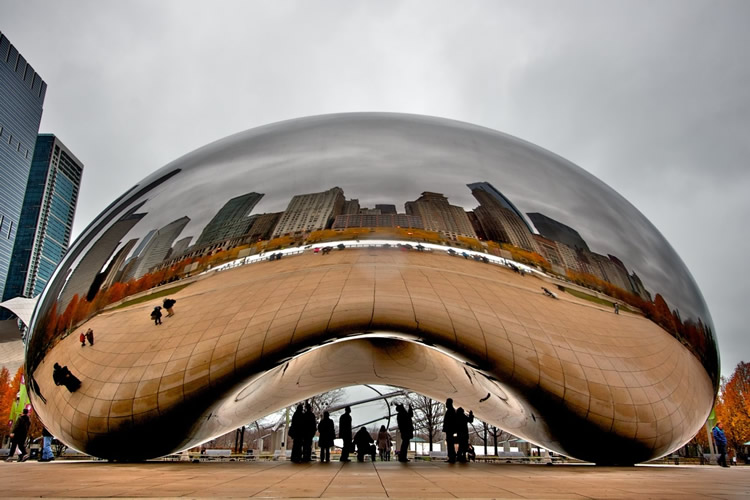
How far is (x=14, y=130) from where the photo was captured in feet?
463

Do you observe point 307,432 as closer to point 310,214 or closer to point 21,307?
point 310,214

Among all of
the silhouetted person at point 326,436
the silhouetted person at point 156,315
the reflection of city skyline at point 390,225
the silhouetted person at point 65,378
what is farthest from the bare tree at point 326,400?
the reflection of city skyline at point 390,225

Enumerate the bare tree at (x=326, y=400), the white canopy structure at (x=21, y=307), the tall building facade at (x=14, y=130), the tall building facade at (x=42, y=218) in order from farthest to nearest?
the tall building facade at (x=42, y=218) → the tall building facade at (x=14, y=130) → the white canopy structure at (x=21, y=307) → the bare tree at (x=326, y=400)

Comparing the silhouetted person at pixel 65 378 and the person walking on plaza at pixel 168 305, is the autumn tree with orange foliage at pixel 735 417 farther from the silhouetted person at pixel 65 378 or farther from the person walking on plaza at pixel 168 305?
the silhouetted person at pixel 65 378

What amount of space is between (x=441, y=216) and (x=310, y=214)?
1.70m

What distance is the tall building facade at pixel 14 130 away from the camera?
134250 millimetres

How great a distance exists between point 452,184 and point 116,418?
5783 mm

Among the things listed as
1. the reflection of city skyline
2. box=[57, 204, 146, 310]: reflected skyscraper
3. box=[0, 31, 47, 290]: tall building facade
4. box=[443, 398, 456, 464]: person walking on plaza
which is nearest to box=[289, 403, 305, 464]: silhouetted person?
box=[443, 398, 456, 464]: person walking on plaza

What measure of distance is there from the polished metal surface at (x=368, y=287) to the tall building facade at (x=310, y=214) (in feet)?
0.08

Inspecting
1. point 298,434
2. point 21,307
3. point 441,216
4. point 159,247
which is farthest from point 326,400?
point 441,216

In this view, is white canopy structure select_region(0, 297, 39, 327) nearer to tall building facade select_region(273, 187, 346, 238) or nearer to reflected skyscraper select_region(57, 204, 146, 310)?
reflected skyscraper select_region(57, 204, 146, 310)

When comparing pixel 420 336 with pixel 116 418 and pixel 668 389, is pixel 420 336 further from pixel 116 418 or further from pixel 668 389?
pixel 116 418

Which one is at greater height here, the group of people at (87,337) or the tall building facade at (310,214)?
the tall building facade at (310,214)

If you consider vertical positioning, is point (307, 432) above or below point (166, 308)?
below
